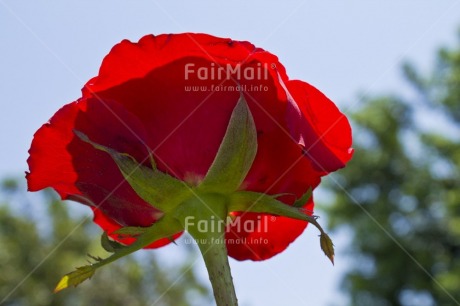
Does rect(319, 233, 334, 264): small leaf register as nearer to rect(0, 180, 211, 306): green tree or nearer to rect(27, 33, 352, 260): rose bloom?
rect(27, 33, 352, 260): rose bloom

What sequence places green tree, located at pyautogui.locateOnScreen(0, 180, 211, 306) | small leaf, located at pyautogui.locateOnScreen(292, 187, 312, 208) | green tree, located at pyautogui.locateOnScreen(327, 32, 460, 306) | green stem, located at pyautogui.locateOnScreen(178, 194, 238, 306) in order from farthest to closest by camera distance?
green tree, located at pyautogui.locateOnScreen(327, 32, 460, 306) < green tree, located at pyautogui.locateOnScreen(0, 180, 211, 306) < small leaf, located at pyautogui.locateOnScreen(292, 187, 312, 208) < green stem, located at pyautogui.locateOnScreen(178, 194, 238, 306)

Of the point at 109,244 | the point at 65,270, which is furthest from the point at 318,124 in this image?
the point at 65,270

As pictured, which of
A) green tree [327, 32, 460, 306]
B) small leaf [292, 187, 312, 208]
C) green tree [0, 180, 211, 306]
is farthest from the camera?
green tree [327, 32, 460, 306]

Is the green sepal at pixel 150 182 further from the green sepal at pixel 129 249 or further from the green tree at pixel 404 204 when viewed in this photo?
the green tree at pixel 404 204

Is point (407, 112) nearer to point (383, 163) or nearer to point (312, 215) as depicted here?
point (383, 163)

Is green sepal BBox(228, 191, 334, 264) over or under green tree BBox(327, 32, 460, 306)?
under

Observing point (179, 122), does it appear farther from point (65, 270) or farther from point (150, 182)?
point (65, 270)

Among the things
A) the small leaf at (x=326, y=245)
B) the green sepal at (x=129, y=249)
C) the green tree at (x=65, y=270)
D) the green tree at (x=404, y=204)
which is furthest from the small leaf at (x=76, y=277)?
the green tree at (x=404, y=204)

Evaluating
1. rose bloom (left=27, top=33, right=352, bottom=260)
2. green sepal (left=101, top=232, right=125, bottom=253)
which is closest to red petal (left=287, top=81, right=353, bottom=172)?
rose bloom (left=27, top=33, right=352, bottom=260)
